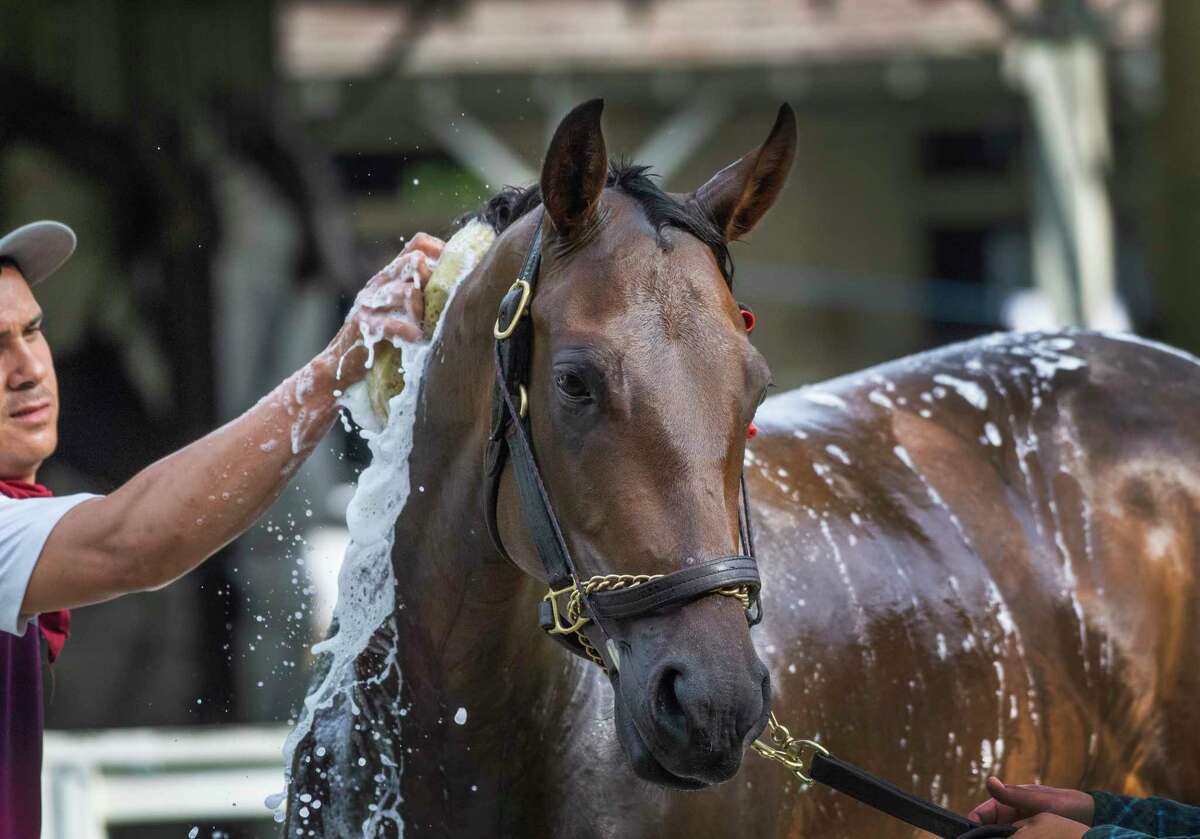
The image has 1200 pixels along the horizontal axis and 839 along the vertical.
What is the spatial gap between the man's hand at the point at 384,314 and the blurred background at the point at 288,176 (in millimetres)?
397

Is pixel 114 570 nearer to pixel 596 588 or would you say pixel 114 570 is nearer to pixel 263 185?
pixel 596 588

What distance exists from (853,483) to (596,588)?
124cm

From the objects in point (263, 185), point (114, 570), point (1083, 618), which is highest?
point (263, 185)

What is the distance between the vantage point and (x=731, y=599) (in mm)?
1954

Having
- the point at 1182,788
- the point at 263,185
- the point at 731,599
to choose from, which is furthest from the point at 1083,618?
the point at 263,185

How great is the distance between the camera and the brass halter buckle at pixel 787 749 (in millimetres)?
2273

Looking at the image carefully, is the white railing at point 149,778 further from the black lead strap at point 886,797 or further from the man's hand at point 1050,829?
the man's hand at point 1050,829

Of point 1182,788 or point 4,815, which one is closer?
point 4,815

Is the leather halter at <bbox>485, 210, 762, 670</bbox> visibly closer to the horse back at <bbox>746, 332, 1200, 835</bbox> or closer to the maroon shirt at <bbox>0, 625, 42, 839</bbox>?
the horse back at <bbox>746, 332, 1200, 835</bbox>

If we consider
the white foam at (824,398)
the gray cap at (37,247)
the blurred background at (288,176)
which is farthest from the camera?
the blurred background at (288,176)

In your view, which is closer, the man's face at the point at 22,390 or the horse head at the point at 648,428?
the horse head at the point at 648,428

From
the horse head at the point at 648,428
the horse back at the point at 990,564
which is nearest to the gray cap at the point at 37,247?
the horse head at the point at 648,428

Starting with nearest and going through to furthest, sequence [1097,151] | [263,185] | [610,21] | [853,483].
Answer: [853,483] → [263,185] → [1097,151] → [610,21]

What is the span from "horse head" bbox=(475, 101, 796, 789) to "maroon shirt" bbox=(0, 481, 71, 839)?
0.89 metres
